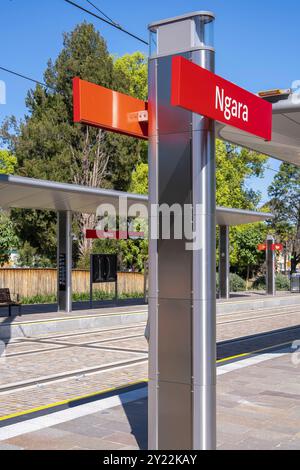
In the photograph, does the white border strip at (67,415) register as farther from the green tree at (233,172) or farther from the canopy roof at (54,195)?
the green tree at (233,172)

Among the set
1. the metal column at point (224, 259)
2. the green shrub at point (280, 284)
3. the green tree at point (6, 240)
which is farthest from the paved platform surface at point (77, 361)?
the green tree at point (6, 240)

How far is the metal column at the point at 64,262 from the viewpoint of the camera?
65.5 feet

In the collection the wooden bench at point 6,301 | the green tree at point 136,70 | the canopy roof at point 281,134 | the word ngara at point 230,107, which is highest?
the green tree at point 136,70

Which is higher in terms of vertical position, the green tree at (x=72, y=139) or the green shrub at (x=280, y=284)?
the green tree at (x=72, y=139)

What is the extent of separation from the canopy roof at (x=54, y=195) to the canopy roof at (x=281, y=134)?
6044 millimetres

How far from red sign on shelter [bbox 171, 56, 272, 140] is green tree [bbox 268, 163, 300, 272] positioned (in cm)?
5156

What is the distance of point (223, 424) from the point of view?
6680 millimetres

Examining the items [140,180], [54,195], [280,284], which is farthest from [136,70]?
[54,195]

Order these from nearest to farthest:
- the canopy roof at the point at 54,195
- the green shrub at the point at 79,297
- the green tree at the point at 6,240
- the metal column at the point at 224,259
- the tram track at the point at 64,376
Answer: the tram track at the point at 64,376, the canopy roof at the point at 54,195, the green shrub at the point at 79,297, the metal column at the point at 224,259, the green tree at the point at 6,240

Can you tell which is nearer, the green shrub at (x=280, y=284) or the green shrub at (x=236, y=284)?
the green shrub at (x=236, y=284)

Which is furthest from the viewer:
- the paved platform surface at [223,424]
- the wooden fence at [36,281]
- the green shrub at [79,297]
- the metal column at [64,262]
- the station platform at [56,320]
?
the wooden fence at [36,281]

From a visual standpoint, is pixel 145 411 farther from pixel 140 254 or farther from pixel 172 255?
pixel 140 254

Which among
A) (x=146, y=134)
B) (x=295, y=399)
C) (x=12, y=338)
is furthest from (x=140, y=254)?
(x=146, y=134)

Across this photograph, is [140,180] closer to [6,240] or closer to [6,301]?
[6,240]
